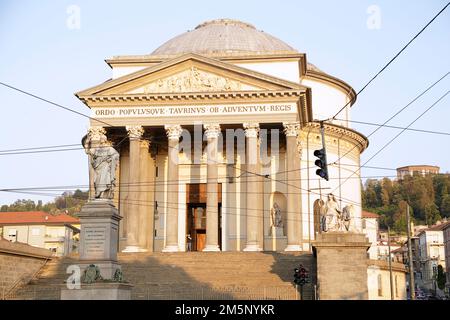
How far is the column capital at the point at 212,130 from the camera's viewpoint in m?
41.5

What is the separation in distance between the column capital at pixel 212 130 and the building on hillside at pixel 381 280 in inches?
500

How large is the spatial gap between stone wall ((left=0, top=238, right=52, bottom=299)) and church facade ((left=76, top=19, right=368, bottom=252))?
6.81 m

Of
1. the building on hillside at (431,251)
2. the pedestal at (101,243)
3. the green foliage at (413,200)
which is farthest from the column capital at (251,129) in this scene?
the green foliage at (413,200)

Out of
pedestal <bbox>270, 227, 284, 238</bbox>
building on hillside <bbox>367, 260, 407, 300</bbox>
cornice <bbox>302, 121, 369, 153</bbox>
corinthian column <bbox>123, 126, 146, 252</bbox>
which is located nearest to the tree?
cornice <bbox>302, 121, 369, 153</bbox>

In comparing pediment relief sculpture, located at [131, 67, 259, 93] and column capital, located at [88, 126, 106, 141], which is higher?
pediment relief sculpture, located at [131, 67, 259, 93]

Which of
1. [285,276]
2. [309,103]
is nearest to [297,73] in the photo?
[309,103]

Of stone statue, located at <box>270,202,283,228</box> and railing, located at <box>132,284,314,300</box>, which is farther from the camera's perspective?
stone statue, located at <box>270,202,283,228</box>

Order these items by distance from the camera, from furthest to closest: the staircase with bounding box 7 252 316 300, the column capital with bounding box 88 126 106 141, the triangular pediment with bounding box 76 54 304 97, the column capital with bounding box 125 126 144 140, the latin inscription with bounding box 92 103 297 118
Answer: the column capital with bounding box 125 126 144 140 < the column capital with bounding box 88 126 106 141 < the triangular pediment with bounding box 76 54 304 97 < the latin inscription with bounding box 92 103 297 118 < the staircase with bounding box 7 252 316 300

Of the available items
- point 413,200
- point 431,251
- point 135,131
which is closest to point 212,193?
point 135,131

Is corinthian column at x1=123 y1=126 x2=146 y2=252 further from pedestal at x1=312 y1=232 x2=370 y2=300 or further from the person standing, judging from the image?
pedestal at x1=312 y1=232 x2=370 y2=300

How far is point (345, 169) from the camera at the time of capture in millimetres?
53312

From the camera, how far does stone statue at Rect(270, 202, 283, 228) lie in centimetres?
4453

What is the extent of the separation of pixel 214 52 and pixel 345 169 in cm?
1398
